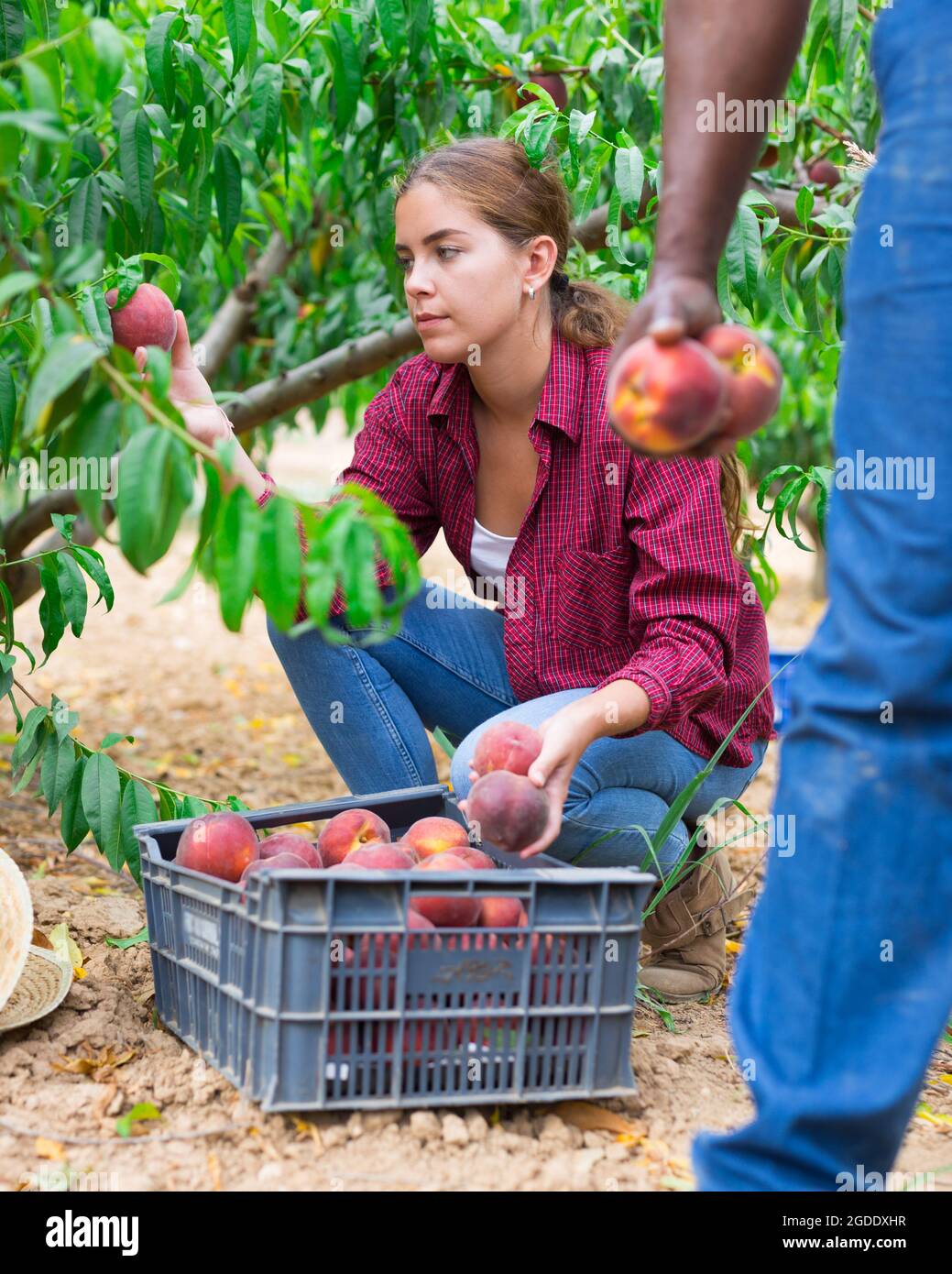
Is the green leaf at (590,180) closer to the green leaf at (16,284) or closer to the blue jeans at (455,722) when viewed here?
the blue jeans at (455,722)

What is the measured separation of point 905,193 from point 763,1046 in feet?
2.75

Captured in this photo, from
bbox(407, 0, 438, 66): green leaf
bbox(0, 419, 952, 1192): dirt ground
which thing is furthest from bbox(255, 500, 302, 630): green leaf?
bbox(407, 0, 438, 66): green leaf

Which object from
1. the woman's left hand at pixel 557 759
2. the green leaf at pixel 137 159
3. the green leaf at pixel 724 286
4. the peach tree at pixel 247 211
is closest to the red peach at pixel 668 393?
the peach tree at pixel 247 211

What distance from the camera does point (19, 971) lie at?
71.3 inches

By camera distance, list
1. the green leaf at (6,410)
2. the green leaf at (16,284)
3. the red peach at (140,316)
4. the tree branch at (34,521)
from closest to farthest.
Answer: the green leaf at (16,284)
the red peach at (140,316)
the green leaf at (6,410)
the tree branch at (34,521)

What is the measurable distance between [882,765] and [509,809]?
0.65 metres

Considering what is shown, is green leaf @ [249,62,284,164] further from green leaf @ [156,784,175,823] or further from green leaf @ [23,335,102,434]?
green leaf @ [23,335,102,434]

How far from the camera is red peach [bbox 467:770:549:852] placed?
179cm

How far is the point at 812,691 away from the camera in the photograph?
1314mm

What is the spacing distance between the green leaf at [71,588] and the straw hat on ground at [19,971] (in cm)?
45

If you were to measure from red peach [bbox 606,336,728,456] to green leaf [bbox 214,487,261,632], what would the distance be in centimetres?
39

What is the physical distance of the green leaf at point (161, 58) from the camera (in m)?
2.23
